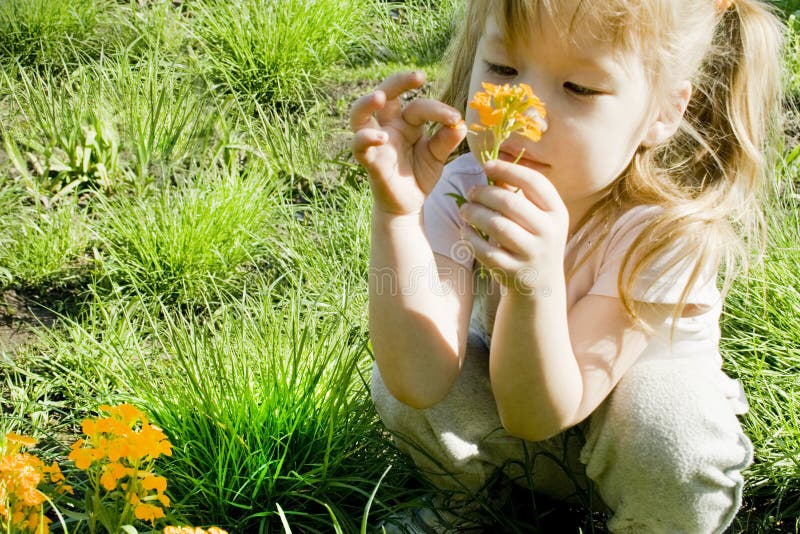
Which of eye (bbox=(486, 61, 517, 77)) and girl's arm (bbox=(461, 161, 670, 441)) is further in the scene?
eye (bbox=(486, 61, 517, 77))

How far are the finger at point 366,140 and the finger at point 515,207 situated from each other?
18 cm

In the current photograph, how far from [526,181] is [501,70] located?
0.31m

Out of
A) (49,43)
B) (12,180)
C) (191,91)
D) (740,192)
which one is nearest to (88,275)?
(12,180)

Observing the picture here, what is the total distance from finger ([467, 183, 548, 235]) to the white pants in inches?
17.7

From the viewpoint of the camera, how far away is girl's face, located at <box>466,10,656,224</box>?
1473mm

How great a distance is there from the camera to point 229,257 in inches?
99.3

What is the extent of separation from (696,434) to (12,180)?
204 centimetres

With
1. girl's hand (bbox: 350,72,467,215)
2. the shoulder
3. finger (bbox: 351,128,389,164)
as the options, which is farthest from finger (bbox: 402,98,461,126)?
the shoulder

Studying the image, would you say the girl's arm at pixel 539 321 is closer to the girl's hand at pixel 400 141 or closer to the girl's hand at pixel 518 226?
the girl's hand at pixel 518 226

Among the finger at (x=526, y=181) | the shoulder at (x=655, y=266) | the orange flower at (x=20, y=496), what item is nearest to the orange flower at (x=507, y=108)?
the finger at (x=526, y=181)

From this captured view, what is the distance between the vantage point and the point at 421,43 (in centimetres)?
342

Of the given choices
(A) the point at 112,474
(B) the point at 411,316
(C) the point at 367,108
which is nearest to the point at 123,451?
(A) the point at 112,474

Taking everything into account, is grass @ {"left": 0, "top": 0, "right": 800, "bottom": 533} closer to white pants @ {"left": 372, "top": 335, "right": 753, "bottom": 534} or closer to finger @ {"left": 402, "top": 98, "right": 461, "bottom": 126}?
white pants @ {"left": 372, "top": 335, "right": 753, "bottom": 534}

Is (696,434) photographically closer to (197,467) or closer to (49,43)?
(197,467)
